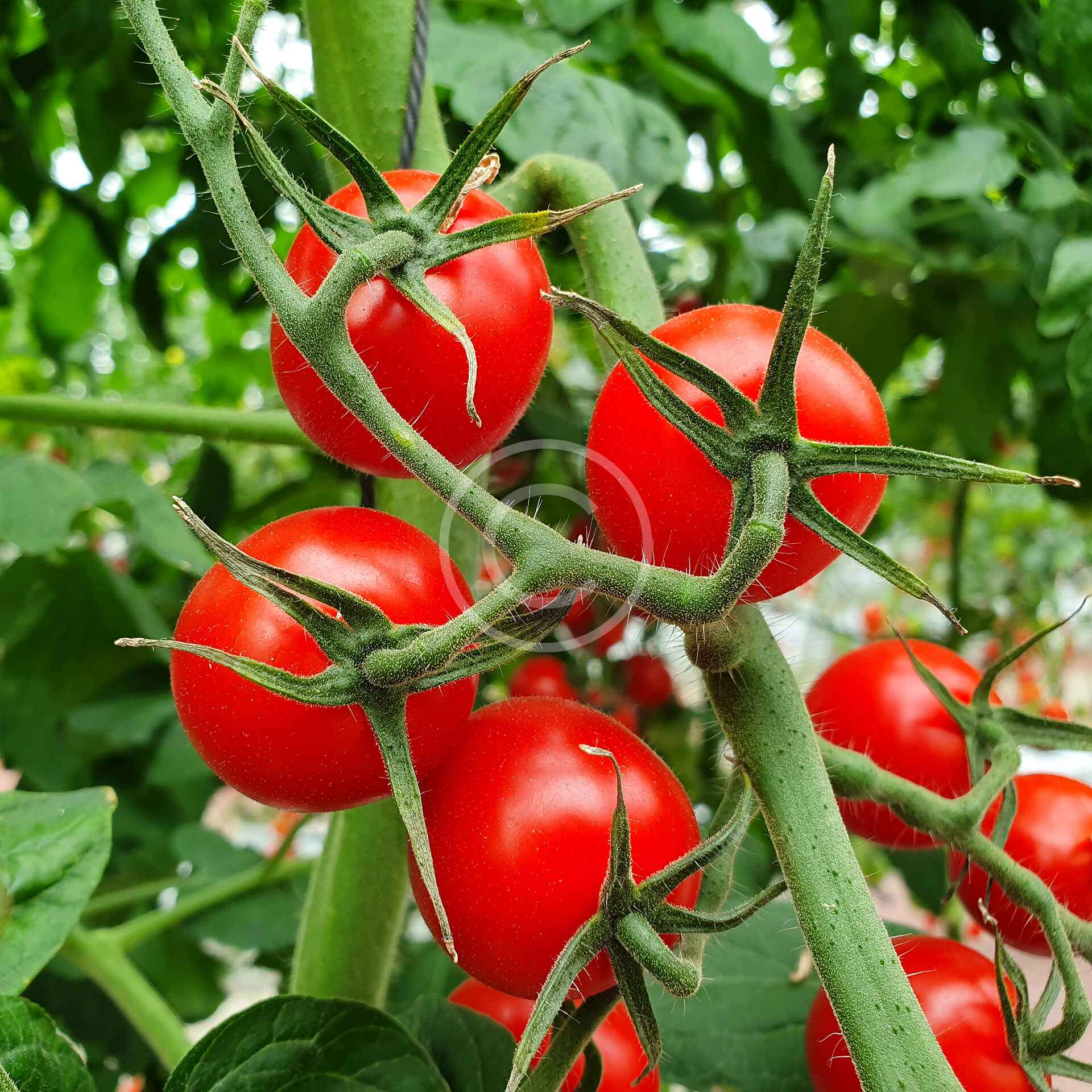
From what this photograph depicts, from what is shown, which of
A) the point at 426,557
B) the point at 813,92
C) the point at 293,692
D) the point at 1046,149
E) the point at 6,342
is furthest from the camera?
the point at 6,342

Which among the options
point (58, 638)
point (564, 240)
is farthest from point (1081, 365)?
point (58, 638)

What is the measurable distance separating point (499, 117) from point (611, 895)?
266mm

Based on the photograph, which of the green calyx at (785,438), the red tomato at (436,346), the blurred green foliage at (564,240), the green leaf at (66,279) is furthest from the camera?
the green leaf at (66,279)

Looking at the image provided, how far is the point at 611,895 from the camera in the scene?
1.22ft

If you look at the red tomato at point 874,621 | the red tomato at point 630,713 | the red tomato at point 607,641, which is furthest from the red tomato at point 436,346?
the red tomato at point 874,621

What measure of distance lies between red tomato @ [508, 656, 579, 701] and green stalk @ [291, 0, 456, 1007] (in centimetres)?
85

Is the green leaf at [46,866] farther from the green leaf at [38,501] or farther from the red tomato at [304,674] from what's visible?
the green leaf at [38,501]

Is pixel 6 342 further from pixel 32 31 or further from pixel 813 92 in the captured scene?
pixel 813 92

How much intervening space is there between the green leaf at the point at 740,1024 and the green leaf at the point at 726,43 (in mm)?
589

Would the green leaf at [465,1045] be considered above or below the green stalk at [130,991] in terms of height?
above

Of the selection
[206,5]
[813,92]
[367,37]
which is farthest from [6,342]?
[367,37]

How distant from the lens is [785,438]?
0.32 m

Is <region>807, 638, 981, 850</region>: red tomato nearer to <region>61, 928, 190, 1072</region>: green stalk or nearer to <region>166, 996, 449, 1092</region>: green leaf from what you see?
<region>166, 996, 449, 1092</region>: green leaf

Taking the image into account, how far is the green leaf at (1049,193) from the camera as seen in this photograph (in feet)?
2.35
